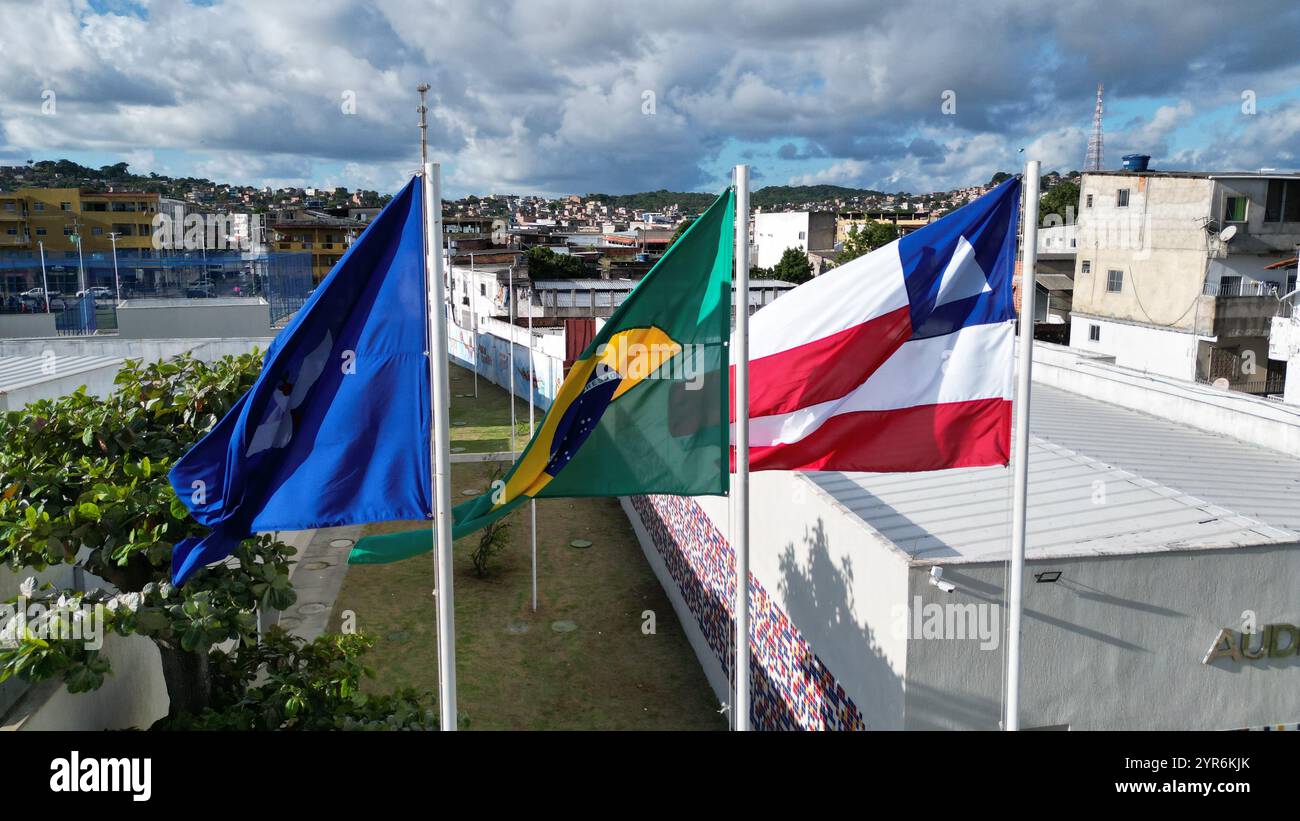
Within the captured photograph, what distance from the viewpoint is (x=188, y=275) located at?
5488 cm

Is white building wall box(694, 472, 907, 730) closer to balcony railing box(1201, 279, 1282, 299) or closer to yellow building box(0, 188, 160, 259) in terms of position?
balcony railing box(1201, 279, 1282, 299)

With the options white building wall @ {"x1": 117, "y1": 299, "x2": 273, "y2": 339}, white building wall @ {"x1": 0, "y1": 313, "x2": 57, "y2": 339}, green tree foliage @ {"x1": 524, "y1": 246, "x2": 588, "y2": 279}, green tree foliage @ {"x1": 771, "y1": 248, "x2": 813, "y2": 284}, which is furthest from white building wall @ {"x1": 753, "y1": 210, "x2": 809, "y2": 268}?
white building wall @ {"x1": 0, "y1": 313, "x2": 57, "y2": 339}

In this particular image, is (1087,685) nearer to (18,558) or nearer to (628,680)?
(628,680)

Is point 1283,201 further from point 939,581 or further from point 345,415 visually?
point 345,415

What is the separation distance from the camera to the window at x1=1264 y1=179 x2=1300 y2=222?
30062mm

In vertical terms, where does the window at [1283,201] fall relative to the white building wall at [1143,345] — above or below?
above

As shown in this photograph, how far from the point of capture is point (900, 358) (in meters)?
6.02

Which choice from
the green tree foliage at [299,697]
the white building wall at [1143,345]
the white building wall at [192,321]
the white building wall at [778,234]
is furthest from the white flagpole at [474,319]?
the white building wall at [778,234]

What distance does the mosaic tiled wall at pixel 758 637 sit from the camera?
9.03 metres

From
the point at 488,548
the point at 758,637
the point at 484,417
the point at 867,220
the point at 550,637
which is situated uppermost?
the point at 867,220

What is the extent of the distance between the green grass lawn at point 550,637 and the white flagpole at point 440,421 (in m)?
5.72

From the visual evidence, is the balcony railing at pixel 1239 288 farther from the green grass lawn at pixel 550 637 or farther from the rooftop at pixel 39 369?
the rooftop at pixel 39 369

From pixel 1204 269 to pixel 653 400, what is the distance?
98.7ft

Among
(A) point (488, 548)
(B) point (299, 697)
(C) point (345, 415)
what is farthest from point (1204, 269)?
(C) point (345, 415)
